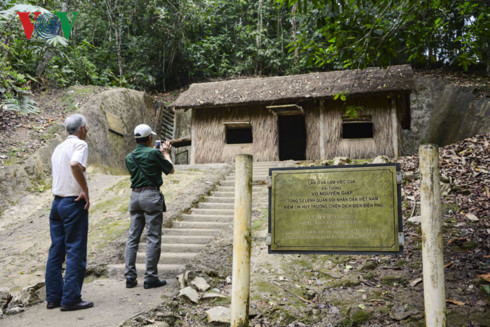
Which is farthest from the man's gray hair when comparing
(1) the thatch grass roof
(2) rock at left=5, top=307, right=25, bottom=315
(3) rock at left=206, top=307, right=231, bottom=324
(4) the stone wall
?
(4) the stone wall

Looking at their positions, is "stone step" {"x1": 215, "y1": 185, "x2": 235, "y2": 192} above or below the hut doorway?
below

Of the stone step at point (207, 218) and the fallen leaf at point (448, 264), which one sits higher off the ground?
the stone step at point (207, 218)

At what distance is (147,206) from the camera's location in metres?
4.43

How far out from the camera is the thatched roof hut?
12.8 m

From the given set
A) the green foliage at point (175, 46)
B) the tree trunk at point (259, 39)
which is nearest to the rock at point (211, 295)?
the green foliage at point (175, 46)

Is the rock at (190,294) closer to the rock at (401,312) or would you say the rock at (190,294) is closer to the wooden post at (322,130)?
the rock at (401,312)

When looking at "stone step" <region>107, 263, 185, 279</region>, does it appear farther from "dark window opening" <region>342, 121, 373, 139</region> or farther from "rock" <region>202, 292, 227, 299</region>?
"dark window opening" <region>342, 121, 373, 139</region>

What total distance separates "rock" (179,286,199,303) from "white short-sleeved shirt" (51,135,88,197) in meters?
1.49

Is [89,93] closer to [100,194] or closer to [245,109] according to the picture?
[245,109]

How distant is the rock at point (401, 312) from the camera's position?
11.9ft

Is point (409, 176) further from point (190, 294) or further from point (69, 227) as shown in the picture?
point (69, 227)

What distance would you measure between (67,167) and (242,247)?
2059 millimetres

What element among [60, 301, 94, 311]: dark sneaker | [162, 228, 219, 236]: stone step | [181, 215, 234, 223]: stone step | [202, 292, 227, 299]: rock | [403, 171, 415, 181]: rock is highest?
[403, 171, 415, 181]: rock


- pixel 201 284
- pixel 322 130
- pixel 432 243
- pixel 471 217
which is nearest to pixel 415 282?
pixel 432 243
